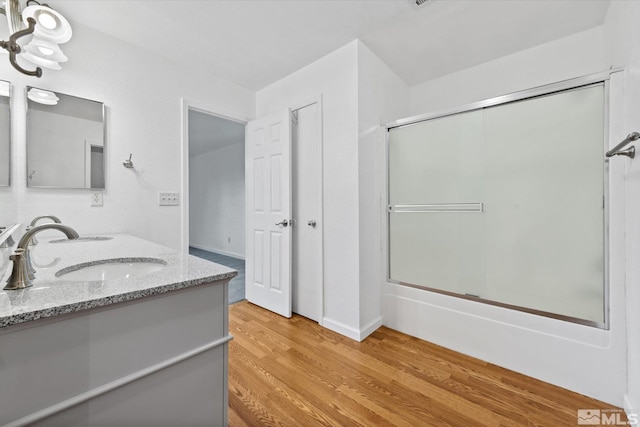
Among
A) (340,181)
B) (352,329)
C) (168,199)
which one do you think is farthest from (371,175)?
(168,199)

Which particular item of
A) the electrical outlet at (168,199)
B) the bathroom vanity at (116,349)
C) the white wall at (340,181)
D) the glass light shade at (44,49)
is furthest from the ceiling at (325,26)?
the bathroom vanity at (116,349)

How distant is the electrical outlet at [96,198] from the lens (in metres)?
1.97

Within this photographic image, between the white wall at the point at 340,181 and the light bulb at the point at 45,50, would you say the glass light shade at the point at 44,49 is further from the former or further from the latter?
the white wall at the point at 340,181

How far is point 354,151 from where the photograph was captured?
2164mm

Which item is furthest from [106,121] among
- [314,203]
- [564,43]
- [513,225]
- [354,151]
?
[564,43]

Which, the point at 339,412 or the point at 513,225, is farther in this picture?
the point at 513,225

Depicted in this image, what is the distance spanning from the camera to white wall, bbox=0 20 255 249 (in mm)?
1714

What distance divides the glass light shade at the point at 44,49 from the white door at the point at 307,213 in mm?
1707

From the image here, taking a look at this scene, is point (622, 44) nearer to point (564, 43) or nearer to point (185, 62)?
point (564, 43)

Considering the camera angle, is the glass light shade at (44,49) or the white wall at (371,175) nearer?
the glass light shade at (44,49)

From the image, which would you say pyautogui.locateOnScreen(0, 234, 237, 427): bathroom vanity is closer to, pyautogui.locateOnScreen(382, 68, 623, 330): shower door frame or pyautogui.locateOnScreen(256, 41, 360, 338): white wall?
pyautogui.locateOnScreen(256, 41, 360, 338): white wall

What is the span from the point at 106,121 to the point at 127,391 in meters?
2.10

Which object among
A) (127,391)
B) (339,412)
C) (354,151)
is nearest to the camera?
(127,391)

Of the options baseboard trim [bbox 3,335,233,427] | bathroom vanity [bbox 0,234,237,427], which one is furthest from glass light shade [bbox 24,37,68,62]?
baseboard trim [bbox 3,335,233,427]
